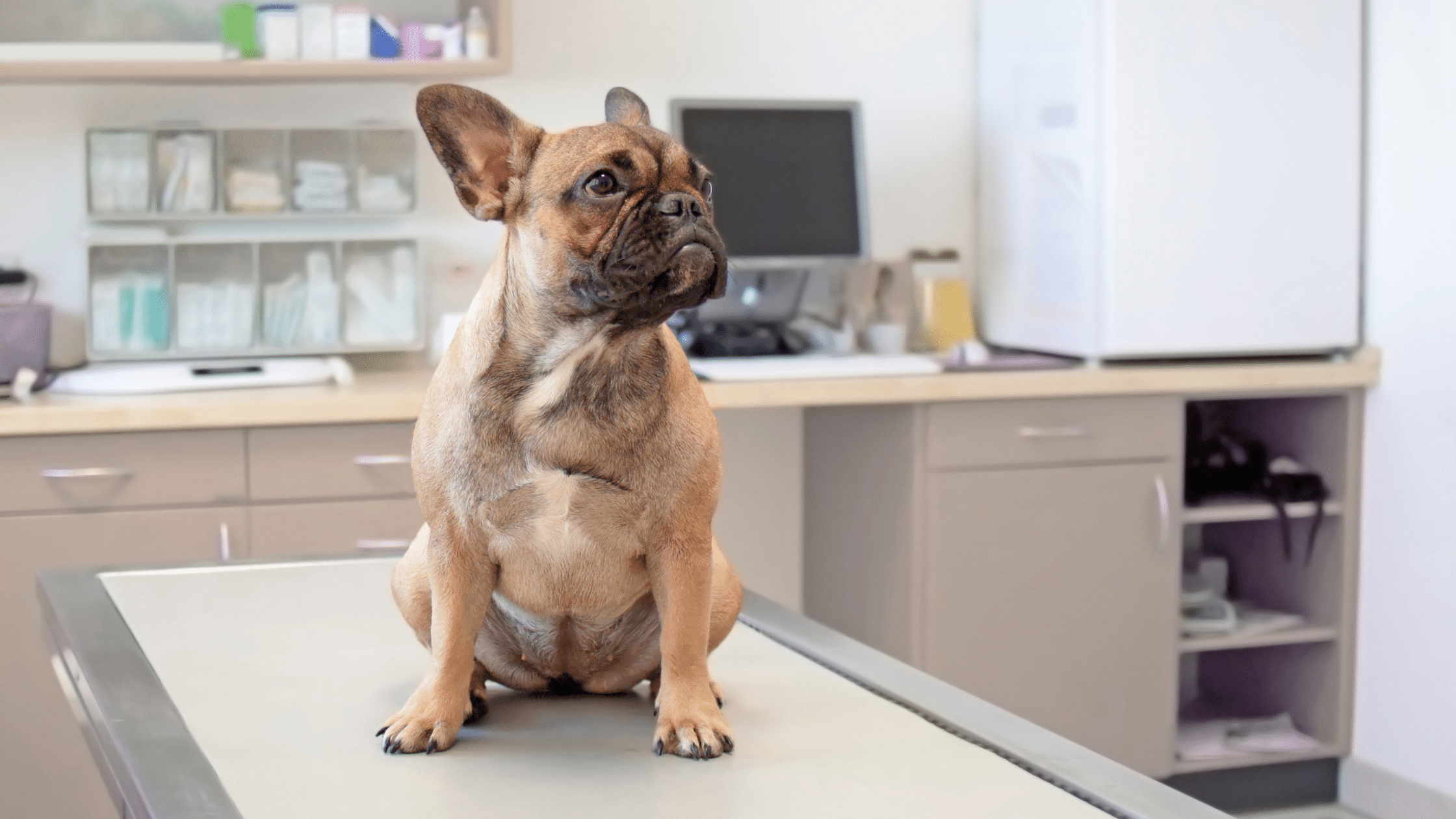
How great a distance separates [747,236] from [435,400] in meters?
2.20

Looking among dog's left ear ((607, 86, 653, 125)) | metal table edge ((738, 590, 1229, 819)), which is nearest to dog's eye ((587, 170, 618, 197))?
dog's left ear ((607, 86, 653, 125))

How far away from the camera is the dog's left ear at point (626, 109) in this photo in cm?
112

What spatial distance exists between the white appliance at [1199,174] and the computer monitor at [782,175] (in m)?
0.46

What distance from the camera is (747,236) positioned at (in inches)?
127

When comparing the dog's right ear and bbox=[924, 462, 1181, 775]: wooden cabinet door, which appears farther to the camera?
bbox=[924, 462, 1181, 775]: wooden cabinet door

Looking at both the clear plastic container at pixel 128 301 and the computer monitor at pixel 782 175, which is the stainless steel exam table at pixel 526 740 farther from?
the computer monitor at pixel 782 175

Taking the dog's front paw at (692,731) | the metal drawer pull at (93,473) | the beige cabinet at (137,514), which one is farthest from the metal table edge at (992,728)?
the metal drawer pull at (93,473)

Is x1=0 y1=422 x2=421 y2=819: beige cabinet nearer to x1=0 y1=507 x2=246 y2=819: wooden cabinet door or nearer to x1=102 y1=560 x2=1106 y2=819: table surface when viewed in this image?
x1=0 y1=507 x2=246 y2=819: wooden cabinet door

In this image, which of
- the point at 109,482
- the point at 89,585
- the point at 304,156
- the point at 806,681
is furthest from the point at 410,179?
the point at 806,681

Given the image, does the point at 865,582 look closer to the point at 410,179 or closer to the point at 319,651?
the point at 410,179

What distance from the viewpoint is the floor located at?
10.7ft

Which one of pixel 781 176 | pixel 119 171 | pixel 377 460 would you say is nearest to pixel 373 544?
pixel 377 460

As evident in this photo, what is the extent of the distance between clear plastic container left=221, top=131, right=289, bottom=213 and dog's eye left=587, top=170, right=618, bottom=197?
2315 mm

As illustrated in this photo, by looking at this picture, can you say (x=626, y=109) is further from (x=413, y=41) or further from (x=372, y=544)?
(x=413, y=41)
